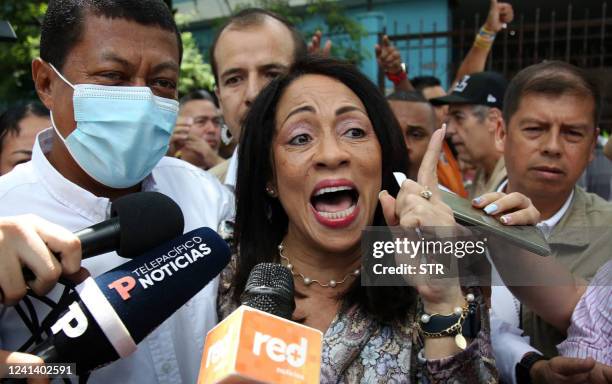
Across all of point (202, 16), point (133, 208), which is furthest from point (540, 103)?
point (202, 16)

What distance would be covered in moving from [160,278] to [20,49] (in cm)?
905

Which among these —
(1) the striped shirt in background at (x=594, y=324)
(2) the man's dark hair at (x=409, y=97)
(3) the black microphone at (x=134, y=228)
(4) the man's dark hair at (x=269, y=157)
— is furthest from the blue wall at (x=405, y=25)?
(3) the black microphone at (x=134, y=228)

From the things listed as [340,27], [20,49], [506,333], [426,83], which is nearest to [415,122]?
[426,83]

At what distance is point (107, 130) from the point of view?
2.15 meters

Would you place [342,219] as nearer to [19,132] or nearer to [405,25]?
[19,132]

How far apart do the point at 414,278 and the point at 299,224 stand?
0.53 meters

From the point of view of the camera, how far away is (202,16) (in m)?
12.5

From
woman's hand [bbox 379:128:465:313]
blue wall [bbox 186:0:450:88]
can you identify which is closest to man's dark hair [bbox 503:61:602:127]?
woman's hand [bbox 379:128:465:313]

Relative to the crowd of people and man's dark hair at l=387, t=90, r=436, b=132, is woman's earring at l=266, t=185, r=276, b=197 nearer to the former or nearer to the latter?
the crowd of people

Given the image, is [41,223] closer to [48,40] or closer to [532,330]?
[48,40]

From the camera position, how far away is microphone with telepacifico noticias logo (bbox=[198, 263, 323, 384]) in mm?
1128

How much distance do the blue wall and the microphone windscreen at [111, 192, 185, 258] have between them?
29.3 feet

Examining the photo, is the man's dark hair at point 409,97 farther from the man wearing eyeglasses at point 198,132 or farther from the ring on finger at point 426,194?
the ring on finger at point 426,194

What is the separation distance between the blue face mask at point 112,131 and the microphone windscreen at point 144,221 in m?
0.45
